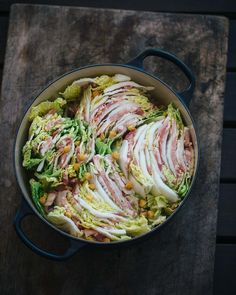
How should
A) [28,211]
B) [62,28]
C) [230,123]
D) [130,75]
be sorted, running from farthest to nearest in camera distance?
[230,123]
[62,28]
[130,75]
[28,211]

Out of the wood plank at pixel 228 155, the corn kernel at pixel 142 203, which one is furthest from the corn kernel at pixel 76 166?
the wood plank at pixel 228 155

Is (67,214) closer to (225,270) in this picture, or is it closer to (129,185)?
(129,185)

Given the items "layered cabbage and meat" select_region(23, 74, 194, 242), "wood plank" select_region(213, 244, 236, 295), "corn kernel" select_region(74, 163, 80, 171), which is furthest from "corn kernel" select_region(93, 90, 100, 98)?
"wood plank" select_region(213, 244, 236, 295)

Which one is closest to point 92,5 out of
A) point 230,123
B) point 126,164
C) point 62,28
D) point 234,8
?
point 62,28

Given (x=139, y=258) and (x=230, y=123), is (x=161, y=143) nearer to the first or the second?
(x=139, y=258)

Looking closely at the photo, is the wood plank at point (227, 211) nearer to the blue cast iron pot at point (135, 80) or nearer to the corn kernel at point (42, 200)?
the blue cast iron pot at point (135, 80)

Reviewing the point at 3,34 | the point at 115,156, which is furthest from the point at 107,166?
the point at 3,34
